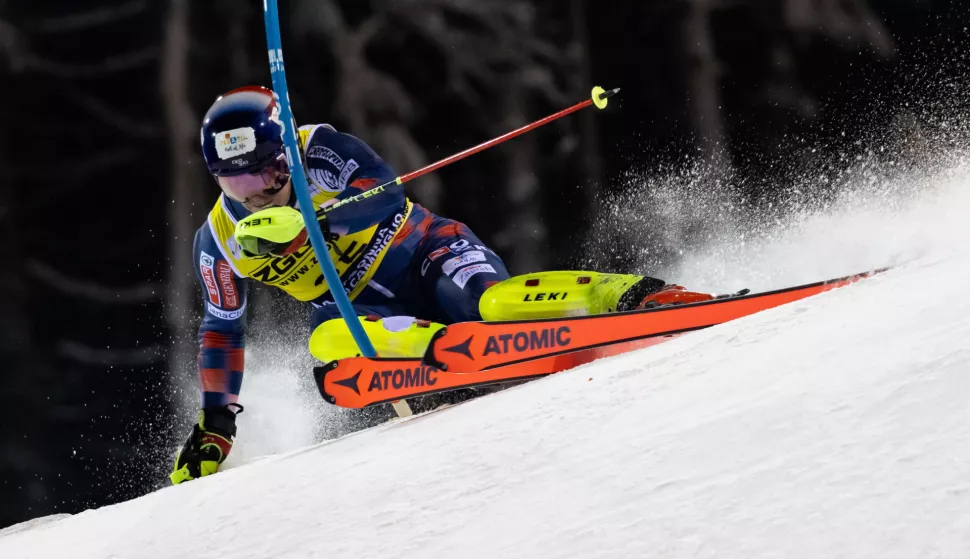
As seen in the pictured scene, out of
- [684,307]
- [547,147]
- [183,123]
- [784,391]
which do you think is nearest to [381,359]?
[684,307]

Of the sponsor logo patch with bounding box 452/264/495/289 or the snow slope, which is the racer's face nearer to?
the sponsor logo patch with bounding box 452/264/495/289

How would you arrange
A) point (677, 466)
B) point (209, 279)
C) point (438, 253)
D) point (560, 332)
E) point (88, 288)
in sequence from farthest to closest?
point (88, 288) → point (209, 279) → point (438, 253) → point (560, 332) → point (677, 466)

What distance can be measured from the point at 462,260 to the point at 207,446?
1.13 metres

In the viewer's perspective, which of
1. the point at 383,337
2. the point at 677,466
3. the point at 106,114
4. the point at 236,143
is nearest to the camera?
the point at 677,466

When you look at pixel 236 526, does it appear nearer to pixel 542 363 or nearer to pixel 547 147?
pixel 542 363

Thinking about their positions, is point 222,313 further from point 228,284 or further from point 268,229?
point 268,229

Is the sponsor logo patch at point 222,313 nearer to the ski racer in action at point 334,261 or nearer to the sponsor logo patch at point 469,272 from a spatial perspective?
the ski racer in action at point 334,261

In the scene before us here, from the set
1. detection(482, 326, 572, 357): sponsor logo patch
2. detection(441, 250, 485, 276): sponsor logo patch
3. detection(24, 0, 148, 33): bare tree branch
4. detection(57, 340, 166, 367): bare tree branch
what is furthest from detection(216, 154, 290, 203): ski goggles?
detection(24, 0, 148, 33): bare tree branch

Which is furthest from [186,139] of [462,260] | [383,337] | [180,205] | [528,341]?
[528,341]

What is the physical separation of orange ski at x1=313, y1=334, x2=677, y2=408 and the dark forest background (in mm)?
2441

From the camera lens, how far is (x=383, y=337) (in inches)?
121

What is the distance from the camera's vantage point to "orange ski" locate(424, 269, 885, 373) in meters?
2.64

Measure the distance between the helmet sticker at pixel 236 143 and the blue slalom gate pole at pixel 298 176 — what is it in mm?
351

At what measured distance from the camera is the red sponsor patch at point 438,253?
3424 millimetres
